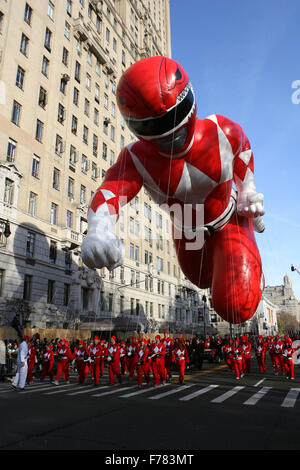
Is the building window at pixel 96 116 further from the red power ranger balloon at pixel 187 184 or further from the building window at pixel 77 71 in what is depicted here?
the red power ranger balloon at pixel 187 184

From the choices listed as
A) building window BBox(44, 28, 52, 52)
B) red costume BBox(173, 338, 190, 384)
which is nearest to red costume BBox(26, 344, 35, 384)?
red costume BBox(173, 338, 190, 384)

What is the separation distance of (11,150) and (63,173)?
5003 mm

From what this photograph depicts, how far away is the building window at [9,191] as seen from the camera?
67.8 ft

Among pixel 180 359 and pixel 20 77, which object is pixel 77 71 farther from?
pixel 180 359

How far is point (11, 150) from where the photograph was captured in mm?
21719

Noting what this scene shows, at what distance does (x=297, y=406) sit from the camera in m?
7.40

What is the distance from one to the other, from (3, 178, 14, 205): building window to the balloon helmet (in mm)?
17770

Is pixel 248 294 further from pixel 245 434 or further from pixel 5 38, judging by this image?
pixel 5 38

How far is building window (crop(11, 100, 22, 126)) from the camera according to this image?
22122mm

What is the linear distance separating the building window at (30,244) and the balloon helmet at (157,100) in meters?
18.5

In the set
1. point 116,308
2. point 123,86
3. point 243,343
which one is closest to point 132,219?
point 116,308

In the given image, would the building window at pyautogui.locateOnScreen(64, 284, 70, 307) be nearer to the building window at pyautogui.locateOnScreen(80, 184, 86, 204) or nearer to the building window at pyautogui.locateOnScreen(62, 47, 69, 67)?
the building window at pyautogui.locateOnScreen(80, 184, 86, 204)

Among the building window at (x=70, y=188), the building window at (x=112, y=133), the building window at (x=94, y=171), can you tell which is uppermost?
the building window at (x=112, y=133)

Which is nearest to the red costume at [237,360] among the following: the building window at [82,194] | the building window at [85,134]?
the building window at [82,194]
